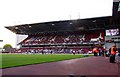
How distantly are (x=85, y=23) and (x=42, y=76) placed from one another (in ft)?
153

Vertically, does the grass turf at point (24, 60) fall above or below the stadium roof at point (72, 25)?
below

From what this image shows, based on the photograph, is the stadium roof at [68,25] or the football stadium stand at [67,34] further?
the football stadium stand at [67,34]

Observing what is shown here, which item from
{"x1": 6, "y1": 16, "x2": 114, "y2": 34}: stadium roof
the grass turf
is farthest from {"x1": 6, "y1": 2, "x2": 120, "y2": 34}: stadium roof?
the grass turf

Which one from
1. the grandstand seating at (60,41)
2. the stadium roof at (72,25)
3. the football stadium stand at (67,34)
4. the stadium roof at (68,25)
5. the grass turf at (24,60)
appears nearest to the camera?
the grass turf at (24,60)

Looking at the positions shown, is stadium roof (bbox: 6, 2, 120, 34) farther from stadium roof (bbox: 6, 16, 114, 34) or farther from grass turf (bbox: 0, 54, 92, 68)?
grass turf (bbox: 0, 54, 92, 68)

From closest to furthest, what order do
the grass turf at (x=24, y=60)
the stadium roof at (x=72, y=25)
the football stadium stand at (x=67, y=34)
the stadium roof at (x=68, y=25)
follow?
the grass turf at (x=24, y=60) → the stadium roof at (x=72, y=25) → the stadium roof at (x=68, y=25) → the football stadium stand at (x=67, y=34)

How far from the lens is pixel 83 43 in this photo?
2090 inches

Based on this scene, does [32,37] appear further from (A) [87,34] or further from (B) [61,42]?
(A) [87,34]

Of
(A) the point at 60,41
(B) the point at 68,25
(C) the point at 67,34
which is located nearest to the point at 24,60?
(B) the point at 68,25

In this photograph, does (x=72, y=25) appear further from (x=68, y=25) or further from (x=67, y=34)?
(x=67, y=34)

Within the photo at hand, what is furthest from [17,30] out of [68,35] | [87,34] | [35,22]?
[87,34]

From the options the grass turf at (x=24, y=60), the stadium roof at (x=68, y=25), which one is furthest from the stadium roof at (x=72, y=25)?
the grass turf at (x=24, y=60)

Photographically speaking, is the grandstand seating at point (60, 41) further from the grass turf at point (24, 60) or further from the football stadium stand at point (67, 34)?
the grass turf at point (24, 60)

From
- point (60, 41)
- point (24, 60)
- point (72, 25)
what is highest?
point (72, 25)
